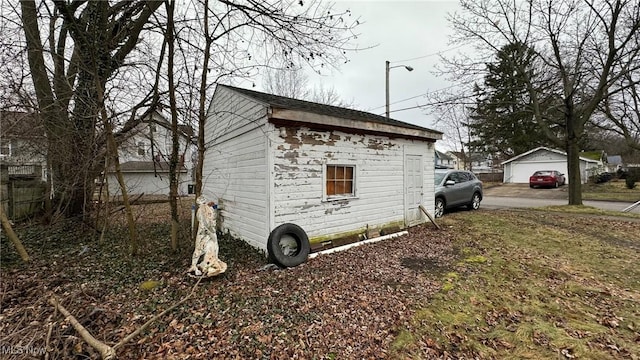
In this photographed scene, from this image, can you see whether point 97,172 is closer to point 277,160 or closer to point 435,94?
point 277,160

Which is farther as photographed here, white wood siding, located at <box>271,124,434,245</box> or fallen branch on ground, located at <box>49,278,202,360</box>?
white wood siding, located at <box>271,124,434,245</box>

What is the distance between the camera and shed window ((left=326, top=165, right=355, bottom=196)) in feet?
19.1

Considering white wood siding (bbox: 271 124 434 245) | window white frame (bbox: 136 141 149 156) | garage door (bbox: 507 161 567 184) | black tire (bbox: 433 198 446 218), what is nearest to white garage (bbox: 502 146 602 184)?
garage door (bbox: 507 161 567 184)

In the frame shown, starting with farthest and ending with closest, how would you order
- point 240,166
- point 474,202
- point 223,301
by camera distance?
point 474,202 → point 240,166 → point 223,301

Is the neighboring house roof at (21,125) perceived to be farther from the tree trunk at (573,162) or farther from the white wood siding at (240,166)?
the tree trunk at (573,162)

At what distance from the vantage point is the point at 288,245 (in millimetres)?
5195

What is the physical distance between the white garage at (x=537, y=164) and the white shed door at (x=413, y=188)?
937 inches

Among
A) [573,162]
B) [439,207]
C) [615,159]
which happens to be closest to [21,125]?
[439,207]

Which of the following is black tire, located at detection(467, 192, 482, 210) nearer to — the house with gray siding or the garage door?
the house with gray siding

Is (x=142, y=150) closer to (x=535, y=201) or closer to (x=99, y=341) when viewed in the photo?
(x=99, y=341)

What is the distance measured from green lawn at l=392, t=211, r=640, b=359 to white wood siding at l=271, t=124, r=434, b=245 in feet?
6.73

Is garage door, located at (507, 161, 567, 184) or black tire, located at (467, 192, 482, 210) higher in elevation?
garage door, located at (507, 161, 567, 184)

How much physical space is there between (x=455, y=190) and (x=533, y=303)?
22.7ft

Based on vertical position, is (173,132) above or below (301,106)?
below
